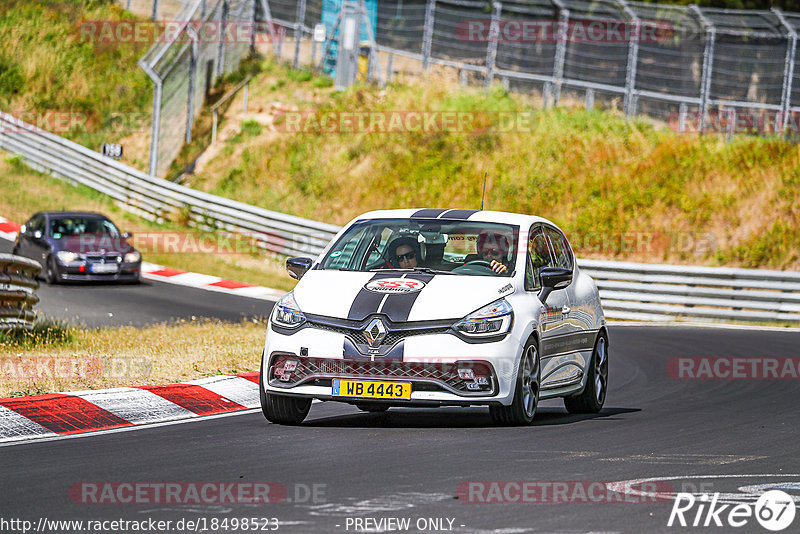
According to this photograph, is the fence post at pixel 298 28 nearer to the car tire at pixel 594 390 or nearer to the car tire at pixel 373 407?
the car tire at pixel 594 390

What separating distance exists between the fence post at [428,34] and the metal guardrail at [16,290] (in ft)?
70.2

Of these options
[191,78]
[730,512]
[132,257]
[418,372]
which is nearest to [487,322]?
[418,372]

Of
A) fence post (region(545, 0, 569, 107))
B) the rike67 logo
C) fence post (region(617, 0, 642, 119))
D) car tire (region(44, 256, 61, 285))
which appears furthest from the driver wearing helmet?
fence post (region(545, 0, 569, 107))

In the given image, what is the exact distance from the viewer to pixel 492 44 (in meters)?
34.5

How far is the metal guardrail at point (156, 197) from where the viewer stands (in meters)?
30.4

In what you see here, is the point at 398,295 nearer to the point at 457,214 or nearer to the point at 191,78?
the point at 457,214

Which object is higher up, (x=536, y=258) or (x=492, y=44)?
(x=492, y=44)

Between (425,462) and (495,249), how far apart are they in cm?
287

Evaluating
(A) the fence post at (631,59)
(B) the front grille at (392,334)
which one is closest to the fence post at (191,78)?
(A) the fence post at (631,59)

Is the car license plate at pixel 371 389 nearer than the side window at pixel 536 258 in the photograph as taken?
Yes

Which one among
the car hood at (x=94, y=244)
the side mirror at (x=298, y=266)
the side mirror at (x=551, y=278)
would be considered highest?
the side mirror at (x=551, y=278)

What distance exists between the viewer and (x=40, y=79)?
43000mm

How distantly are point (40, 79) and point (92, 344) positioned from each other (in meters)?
29.6

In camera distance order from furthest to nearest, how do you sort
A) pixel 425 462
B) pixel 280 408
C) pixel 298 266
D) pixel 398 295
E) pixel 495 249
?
pixel 495 249
pixel 298 266
pixel 280 408
pixel 398 295
pixel 425 462
